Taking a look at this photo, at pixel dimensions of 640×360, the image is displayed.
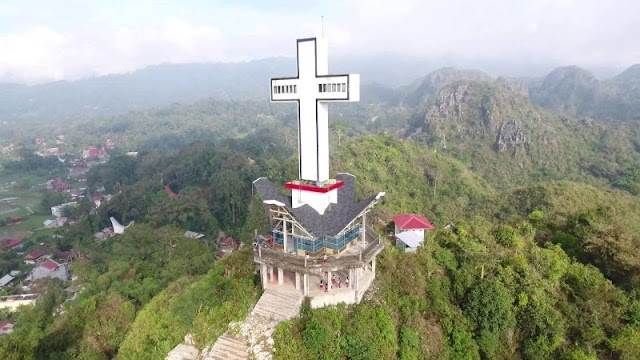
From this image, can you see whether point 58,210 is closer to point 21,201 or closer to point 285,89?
point 21,201

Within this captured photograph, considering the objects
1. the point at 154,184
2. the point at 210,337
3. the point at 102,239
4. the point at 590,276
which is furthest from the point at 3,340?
the point at 154,184

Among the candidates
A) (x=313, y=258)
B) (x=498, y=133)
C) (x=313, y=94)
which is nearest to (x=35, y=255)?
(x=313, y=258)

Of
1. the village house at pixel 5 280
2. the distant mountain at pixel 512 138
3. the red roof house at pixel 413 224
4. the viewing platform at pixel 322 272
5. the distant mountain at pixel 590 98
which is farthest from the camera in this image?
the distant mountain at pixel 590 98

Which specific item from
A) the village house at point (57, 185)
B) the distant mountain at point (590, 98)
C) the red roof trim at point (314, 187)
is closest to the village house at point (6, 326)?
the red roof trim at point (314, 187)

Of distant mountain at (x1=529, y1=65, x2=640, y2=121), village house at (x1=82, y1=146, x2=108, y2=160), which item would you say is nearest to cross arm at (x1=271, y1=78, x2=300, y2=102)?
village house at (x1=82, y1=146, x2=108, y2=160)

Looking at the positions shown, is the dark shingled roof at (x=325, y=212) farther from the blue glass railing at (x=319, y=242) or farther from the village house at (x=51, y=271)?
the village house at (x=51, y=271)

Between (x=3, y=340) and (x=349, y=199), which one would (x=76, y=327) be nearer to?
(x=3, y=340)

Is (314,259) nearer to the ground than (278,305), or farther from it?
farther from it
